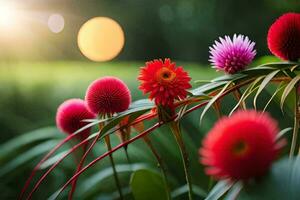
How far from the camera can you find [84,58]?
78.6 inches

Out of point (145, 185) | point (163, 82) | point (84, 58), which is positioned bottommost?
point (84, 58)

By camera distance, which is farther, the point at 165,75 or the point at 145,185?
the point at 145,185

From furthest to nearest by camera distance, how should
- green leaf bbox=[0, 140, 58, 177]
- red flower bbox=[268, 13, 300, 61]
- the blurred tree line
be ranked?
the blurred tree line → green leaf bbox=[0, 140, 58, 177] → red flower bbox=[268, 13, 300, 61]

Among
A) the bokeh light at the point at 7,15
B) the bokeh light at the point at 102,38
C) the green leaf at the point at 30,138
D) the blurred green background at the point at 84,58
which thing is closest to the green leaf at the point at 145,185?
the blurred green background at the point at 84,58

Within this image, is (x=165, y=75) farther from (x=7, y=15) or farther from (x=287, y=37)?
(x=7, y=15)

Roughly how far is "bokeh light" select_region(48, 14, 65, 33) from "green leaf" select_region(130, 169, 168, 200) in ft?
4.55

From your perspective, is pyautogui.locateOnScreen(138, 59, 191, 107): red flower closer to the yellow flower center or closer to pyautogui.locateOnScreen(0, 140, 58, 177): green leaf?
the yellow flower center

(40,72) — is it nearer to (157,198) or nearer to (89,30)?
(157,198)

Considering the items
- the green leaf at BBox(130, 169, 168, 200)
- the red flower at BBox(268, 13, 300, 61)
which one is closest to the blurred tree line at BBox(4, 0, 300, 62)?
the green leaf at BBox(130, 169, 168, 200)

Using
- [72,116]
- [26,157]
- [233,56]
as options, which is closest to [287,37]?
[233,56]

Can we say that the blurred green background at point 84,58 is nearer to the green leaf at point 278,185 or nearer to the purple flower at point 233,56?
the purple flower at point 233,56

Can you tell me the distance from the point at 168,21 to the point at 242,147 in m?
1.96

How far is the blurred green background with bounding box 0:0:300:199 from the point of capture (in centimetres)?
65

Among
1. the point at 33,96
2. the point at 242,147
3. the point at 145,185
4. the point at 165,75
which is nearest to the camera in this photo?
the point at 242,147
